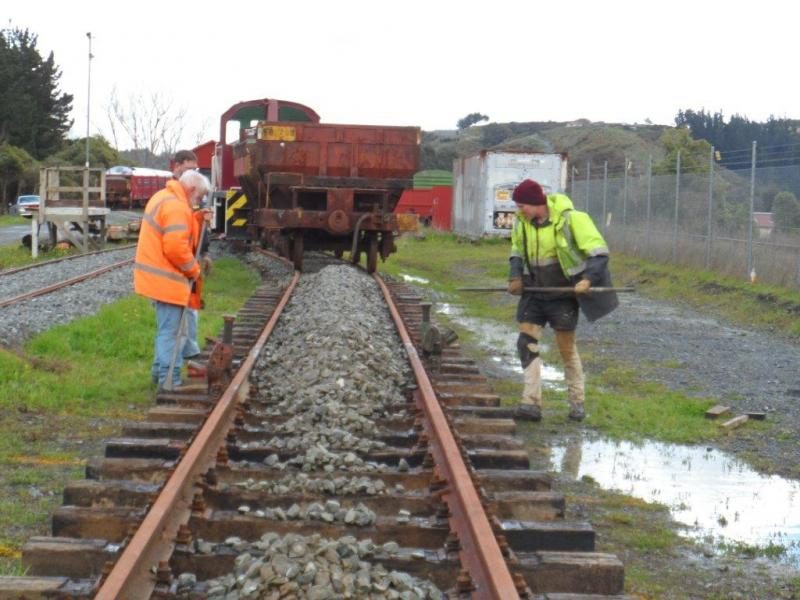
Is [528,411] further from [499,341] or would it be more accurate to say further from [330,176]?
[330,176]

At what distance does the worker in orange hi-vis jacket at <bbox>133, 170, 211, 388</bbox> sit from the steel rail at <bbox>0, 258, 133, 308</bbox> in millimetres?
5337

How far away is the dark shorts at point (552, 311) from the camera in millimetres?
8352

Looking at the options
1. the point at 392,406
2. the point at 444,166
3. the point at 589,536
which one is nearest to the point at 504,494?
the point at 589,536

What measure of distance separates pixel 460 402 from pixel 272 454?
1878 mm

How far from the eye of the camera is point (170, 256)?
8234 millimetres

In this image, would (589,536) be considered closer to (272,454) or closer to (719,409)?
(272,454)

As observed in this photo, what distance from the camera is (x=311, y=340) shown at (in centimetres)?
873

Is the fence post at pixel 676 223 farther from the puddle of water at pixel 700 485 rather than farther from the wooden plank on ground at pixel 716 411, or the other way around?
the puddle of water at pixel 700 485

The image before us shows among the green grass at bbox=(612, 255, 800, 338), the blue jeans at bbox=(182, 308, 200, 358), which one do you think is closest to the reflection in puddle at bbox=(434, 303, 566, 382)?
the blue jeans at bbox=(182, 308, 200, 358)

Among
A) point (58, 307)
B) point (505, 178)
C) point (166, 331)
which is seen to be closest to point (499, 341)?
point (58, 307)

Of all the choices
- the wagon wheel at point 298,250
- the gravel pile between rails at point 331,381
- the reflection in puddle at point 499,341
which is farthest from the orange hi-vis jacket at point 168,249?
the wagon wheel at point 298,250

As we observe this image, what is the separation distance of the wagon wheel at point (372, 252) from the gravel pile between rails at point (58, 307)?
3.45m

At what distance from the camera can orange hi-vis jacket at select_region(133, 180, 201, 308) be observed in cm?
816

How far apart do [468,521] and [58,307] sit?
986cm
